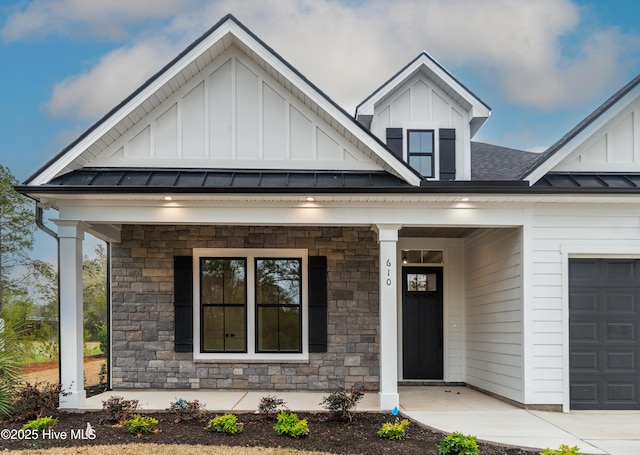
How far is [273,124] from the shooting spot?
27.2 feet

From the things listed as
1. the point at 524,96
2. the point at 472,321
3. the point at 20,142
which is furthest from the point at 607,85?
the point at 20,142

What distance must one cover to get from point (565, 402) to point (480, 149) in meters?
5.69

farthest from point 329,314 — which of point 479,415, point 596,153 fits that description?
point 596,153

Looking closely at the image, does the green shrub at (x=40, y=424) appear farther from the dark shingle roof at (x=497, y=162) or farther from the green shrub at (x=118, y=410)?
the dark shingle roof at (x=497, y=162)

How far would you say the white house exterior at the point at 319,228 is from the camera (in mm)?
7750

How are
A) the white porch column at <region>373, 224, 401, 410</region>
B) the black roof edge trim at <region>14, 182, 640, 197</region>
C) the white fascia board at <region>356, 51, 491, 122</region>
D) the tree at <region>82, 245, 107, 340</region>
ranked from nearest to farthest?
the black roof edge trim at <region>14, 182, 640, 197</region> < the white porch column at <region>373, 224, 401, 410</region> < the white fascia board at <region>356, 51, 491, 122</region> < the tree at <region>82, 245, 107, 340</region>

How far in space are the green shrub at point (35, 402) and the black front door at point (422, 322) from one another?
6155mm

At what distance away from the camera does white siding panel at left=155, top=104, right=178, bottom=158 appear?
8.23 metres

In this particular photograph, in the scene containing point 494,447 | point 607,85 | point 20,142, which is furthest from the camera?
point 20,142

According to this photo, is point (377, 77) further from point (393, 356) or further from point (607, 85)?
point (393, 356)

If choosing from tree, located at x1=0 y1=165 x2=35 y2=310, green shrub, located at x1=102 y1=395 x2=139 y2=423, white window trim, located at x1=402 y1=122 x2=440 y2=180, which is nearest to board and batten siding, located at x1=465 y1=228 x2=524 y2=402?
white window trim, located at x1=402 y1=122 x2=440 y2=180

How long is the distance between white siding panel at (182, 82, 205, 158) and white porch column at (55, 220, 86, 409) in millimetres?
2016

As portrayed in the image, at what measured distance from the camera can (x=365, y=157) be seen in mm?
8281

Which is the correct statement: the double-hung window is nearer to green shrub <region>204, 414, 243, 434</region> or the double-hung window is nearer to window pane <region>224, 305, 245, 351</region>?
window pane <region>224, 305, 245, 351</region>
